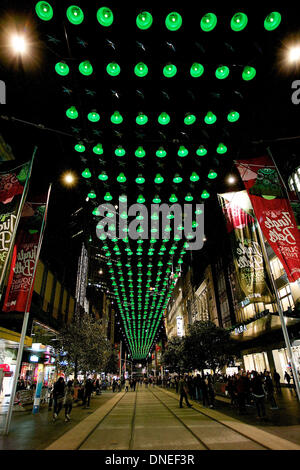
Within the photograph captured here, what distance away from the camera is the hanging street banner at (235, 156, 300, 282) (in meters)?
8.80

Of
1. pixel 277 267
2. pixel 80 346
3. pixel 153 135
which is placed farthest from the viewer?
pixel 277 267

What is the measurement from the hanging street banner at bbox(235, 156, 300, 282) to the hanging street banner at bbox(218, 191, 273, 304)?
1018 mm

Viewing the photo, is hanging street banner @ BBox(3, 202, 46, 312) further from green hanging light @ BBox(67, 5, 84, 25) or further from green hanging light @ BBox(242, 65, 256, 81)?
green hanging light @ BBox(242, 65, 256, 81)

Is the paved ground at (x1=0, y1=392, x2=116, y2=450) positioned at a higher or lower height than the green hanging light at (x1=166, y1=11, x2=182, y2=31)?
lower

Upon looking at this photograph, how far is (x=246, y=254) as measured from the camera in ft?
34.7

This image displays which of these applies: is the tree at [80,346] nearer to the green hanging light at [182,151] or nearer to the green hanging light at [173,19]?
the green hanging light at [182,151]

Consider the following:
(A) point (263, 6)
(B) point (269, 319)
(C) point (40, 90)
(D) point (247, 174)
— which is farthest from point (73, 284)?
(A) point (263, 6)

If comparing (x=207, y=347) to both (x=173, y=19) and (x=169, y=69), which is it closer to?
(x=169, y=69)

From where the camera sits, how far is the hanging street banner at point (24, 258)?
10172 mm

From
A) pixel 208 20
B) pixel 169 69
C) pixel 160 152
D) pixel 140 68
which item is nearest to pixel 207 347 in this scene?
pixel 160 152

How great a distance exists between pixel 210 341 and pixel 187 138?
650 inches

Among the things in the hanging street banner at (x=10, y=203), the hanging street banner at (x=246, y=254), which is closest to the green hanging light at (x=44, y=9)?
the hanging street banner at (x=10, y=203)

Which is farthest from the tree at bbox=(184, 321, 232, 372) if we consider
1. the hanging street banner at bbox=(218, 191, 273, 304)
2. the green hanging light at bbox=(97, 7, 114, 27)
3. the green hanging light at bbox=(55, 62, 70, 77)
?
the green hanging light at bbox=(97, 7, 114, 27)

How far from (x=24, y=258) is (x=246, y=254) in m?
9.12
